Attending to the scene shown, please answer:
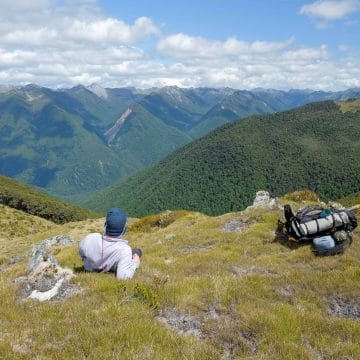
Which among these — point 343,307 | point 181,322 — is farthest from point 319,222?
point 181,322

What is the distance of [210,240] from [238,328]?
11919 millimetres

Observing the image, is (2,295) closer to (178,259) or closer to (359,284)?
(178,259)

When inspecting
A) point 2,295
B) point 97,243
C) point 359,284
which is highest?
point 97,243

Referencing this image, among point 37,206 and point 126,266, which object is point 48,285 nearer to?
point 126,266

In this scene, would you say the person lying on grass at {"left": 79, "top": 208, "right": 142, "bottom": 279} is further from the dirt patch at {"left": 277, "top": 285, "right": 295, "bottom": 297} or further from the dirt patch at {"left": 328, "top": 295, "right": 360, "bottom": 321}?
the dirt patch at {"left": 328, "top": 295, "right": 360, "bottom": 321}

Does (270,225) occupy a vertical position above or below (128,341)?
below

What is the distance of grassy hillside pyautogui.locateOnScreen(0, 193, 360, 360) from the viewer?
7754 millimetres

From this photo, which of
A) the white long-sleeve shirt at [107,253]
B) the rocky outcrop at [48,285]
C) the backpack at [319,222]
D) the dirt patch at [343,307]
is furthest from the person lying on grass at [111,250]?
the backpack at [319,222]

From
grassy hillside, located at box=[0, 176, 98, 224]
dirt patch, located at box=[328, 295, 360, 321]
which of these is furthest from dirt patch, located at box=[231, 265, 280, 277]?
grassy hillside, located at box=[0, 176, 98, 224]

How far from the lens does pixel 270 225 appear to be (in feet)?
71.1

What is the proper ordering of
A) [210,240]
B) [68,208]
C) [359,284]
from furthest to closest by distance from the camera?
[68,208], [210,240], [359,284]

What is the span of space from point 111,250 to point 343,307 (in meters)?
6.90

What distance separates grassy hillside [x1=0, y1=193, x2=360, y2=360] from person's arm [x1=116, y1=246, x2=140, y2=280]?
431mm

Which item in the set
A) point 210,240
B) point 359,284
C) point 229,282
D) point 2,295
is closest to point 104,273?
point 2,295
